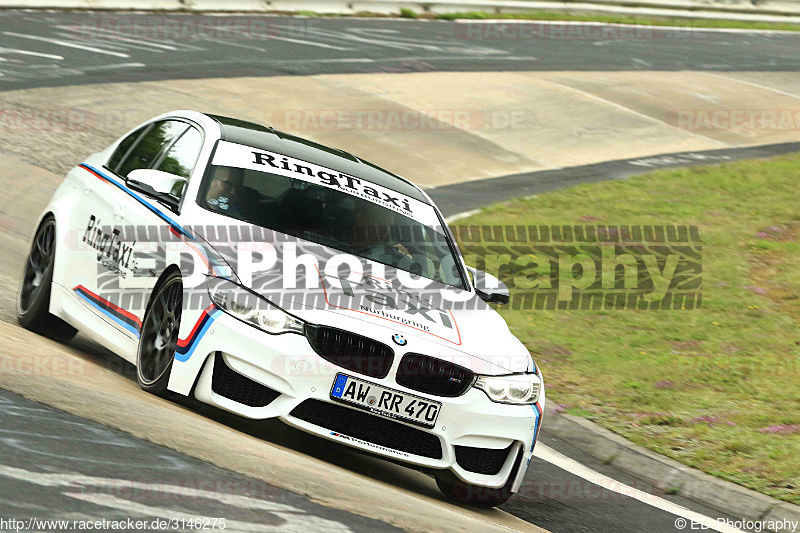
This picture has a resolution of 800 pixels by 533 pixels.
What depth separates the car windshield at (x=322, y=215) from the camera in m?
7.04

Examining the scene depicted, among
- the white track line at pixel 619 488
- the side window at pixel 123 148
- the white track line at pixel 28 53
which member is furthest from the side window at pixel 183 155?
the white track line at pixel 28 53

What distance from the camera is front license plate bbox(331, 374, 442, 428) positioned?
598 cm

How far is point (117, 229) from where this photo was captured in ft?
24.3

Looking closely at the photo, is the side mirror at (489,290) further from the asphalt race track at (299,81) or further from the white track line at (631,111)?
the white track line at (631,111)

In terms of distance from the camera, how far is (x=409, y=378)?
Result: 19.9ft

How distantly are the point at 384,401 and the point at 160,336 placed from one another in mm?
1414

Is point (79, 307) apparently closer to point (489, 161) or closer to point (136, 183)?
point (136, 183)

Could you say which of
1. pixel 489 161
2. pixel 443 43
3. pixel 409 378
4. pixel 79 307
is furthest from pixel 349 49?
pixel 409 378

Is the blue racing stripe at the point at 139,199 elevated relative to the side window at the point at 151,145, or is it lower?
lower

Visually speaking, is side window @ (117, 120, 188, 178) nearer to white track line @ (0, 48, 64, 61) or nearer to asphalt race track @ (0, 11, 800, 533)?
asphalt race track @ (0, 11, 800, 533)

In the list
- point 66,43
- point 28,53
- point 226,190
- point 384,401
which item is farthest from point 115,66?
point 384,401

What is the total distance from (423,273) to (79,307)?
90.2 inches

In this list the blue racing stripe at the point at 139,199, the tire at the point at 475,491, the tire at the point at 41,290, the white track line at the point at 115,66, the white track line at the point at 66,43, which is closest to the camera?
the tire at the point at 475,491

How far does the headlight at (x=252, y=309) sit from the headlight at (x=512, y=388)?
106 cm
